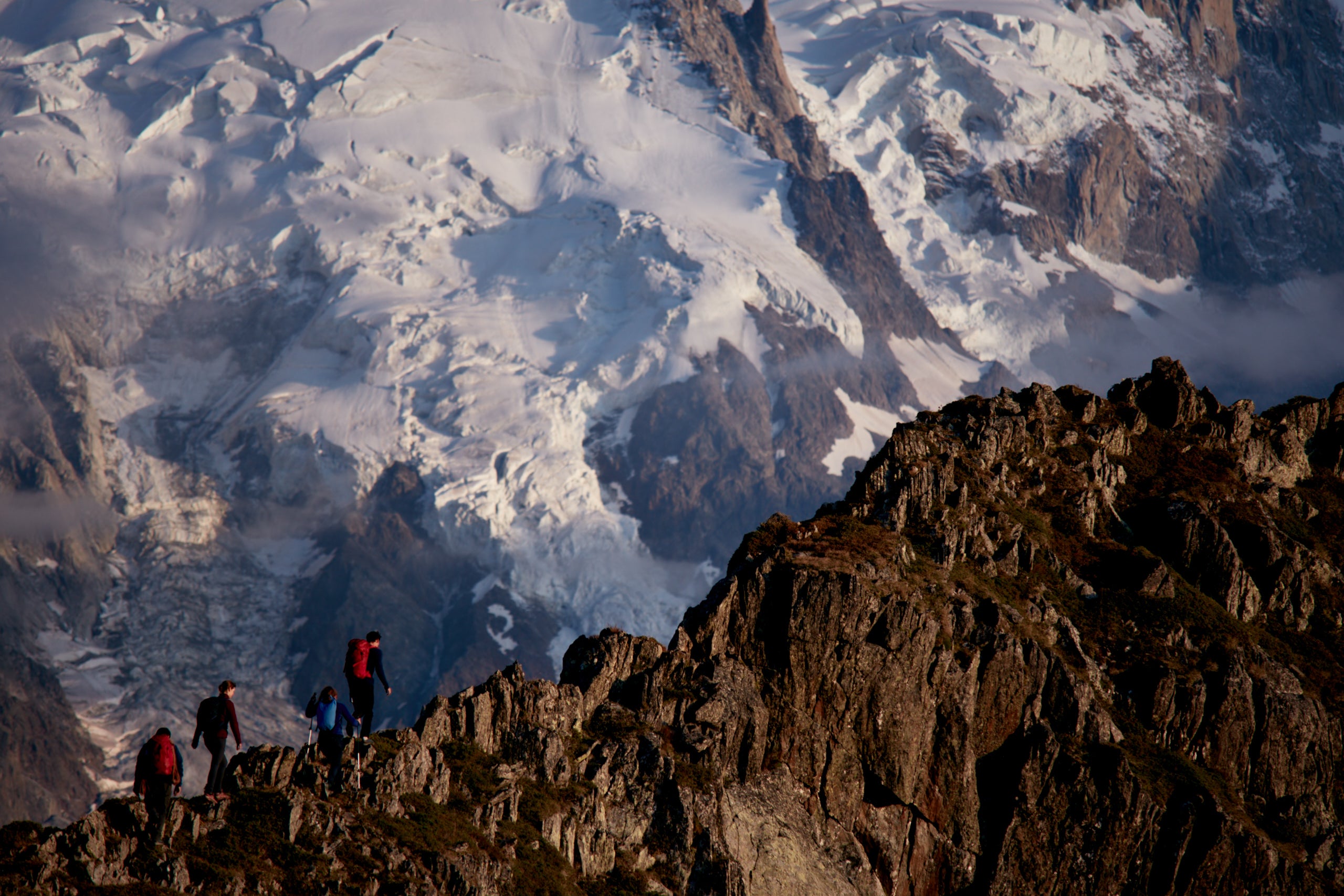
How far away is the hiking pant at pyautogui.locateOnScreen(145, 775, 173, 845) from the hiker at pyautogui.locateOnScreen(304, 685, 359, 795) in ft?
23.4

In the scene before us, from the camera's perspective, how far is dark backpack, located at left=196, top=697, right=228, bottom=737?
63.2 metres

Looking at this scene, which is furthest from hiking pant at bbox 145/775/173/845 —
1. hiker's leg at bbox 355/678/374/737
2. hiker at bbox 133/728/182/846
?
hiker's leg at bbox 355/678/374/737

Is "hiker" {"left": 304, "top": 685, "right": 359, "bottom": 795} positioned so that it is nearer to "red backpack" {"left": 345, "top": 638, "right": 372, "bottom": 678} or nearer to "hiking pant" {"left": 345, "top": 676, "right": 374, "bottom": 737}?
"hiking pant" {"left": 345, "top": 676, "right": 374, "bottom": 737}

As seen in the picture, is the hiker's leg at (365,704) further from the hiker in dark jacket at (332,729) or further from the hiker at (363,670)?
the hiker in dark jacket at (332,729)

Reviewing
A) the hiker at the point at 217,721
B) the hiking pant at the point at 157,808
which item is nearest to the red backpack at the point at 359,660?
the hiker at the point at 217,721

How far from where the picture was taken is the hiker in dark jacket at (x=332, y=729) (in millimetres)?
71000

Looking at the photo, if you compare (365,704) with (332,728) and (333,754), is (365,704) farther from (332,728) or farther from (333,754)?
(333,754)

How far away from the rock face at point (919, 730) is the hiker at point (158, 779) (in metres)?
1.05

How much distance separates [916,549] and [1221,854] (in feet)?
101

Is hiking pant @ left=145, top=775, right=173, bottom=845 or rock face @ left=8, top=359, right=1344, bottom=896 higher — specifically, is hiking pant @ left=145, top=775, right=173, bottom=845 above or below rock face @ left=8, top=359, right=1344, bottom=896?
above

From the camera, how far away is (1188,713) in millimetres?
111688

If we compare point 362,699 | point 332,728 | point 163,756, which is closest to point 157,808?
point 163,756

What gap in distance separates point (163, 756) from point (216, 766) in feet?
14.6

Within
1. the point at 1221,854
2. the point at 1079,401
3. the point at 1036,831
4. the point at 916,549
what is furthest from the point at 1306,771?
the point at 1079,401
